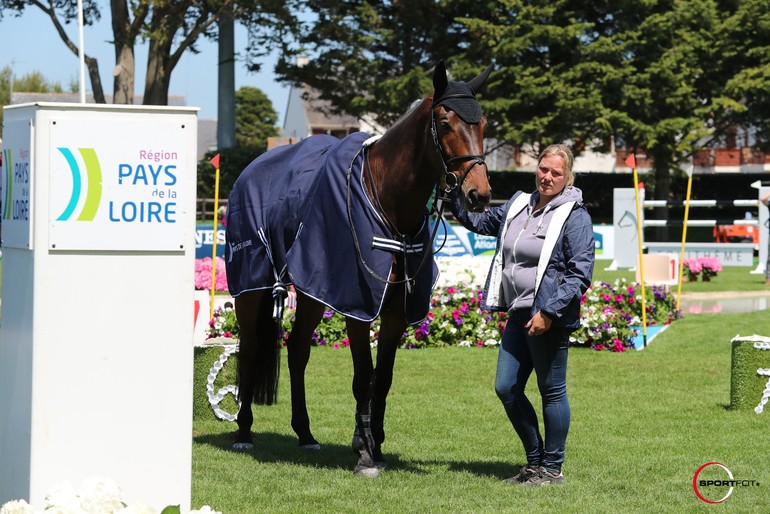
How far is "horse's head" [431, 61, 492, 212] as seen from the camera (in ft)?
19.6

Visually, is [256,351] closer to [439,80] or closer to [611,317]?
[439,80]

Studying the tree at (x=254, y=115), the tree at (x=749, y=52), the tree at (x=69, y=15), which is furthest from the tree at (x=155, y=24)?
the tree at (x=254, y=115)

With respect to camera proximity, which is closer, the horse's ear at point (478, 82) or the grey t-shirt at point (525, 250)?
the grey t-shirt at point (525, 250)

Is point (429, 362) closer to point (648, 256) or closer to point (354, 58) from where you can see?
point (648, 256)

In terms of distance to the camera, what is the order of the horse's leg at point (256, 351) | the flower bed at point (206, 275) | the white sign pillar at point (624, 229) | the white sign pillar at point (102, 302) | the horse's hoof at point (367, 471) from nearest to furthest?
1. the white sign pillar at point (102, 302)
2. the horse's hoof at point (367, 471)
3. the horse's leg at point (256, 351)
4. the flower bed at point (206, 275)
5. the white sign pillar at point (624, 229)

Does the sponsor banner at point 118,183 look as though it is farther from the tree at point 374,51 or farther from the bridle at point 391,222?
the tree at point 374,51

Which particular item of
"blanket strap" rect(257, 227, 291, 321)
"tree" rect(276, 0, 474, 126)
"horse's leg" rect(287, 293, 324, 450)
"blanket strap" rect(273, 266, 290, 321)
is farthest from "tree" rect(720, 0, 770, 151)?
"blanket strap" rect(273, 266, 290, 321)

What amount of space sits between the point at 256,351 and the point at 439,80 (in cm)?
265

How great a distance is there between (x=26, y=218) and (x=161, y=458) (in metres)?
1.04

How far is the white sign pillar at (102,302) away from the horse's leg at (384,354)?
242 centimetres

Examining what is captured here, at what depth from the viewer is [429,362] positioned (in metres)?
11.5

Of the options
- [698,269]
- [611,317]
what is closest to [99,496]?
[611,317]

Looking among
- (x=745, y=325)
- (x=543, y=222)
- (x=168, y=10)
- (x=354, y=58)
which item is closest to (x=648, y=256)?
(x=745, y=325)

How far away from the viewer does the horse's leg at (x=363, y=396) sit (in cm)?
666
